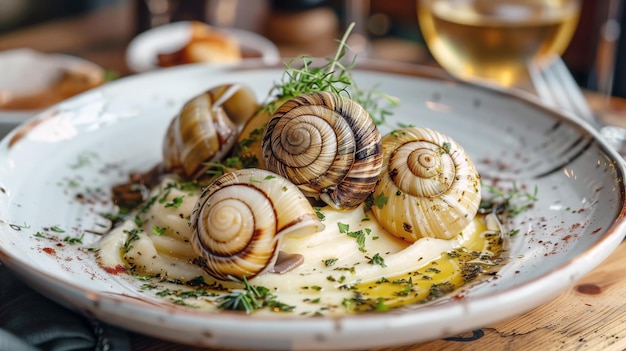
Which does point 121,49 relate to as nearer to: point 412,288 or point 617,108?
point 617,108

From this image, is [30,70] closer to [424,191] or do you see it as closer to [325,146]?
[325,146]

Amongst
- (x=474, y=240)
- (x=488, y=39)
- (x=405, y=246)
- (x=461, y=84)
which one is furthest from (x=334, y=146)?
(x=488, y=39)

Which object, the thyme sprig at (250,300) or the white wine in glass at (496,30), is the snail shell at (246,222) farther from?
the white wine in glass at (496,30)

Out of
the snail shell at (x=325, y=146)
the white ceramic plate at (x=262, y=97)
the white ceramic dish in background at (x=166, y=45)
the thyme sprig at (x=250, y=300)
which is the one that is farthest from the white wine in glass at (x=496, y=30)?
the thyme sprig at (x=250, y=300)

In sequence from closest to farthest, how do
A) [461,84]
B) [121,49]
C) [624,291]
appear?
[624,291], [461,84], [121,49]

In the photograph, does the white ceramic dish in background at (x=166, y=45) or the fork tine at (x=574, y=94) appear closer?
the fork tine at (x=574, y=94)

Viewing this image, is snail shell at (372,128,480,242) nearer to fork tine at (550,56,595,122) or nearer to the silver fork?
the silver fork
